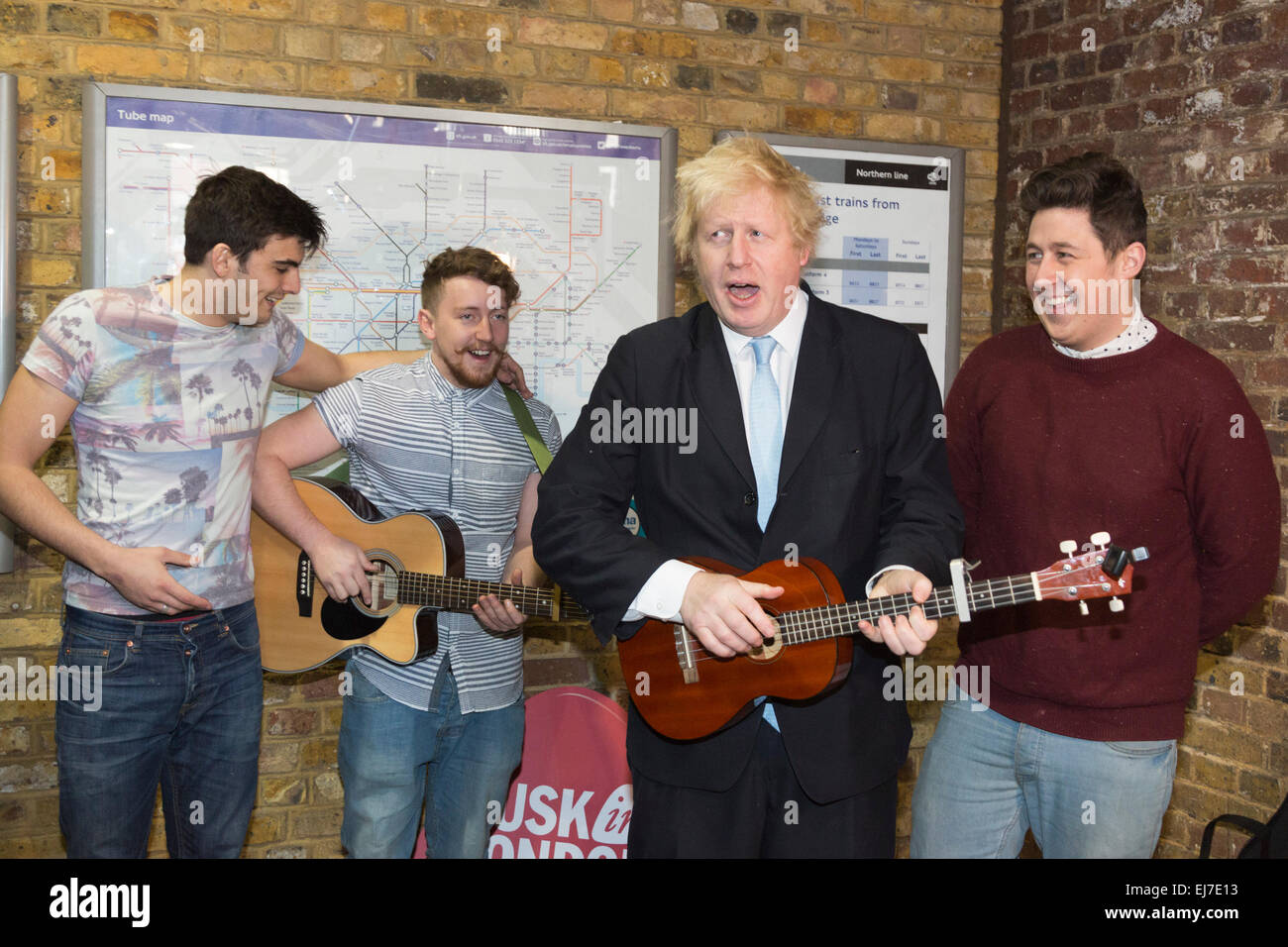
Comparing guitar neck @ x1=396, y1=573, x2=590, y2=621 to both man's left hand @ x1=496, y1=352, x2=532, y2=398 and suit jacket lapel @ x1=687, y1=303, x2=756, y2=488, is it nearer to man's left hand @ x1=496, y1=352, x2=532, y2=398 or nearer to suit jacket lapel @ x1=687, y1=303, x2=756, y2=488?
man's left hand @ x1=496, y1=352, x2=532, y2=398

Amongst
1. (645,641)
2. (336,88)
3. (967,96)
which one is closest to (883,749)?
(645,641)

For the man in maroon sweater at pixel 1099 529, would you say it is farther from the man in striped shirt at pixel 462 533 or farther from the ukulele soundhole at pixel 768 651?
the man in striped shirt at pixel 462 533

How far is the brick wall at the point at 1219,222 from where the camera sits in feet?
10.4

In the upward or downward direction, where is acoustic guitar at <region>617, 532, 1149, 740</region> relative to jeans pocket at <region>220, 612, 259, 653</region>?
upward

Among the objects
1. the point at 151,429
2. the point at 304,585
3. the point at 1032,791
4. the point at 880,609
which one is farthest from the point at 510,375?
the point at 1032,791

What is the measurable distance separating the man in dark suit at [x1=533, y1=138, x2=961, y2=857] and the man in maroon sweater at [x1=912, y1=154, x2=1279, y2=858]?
35 centimetres

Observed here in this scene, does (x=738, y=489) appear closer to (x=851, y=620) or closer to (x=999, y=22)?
(x=851, y=620)

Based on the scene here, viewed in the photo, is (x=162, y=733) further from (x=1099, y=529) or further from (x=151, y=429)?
(x=1099, y=529)

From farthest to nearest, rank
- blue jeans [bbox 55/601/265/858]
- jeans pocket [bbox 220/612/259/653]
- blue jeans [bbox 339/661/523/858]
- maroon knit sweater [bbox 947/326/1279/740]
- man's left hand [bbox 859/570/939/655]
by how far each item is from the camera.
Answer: blue jeans [bbox 339/661/523/858] → jeans pocket [bbox 220/612/259/653] → blue jeans [bbox 55/601/265/858] → maroon knit sweater [bbox 947/326/1279/740] → man's left hand [bbox 859/570/939/655]

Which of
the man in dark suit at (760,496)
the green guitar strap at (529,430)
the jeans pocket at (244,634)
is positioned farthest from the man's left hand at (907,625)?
the jeans pocket at (244,634)

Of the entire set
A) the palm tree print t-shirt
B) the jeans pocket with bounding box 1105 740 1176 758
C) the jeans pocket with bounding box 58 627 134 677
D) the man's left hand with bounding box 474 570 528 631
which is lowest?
the jeans pocket with bounding box 1105 740 1176 758

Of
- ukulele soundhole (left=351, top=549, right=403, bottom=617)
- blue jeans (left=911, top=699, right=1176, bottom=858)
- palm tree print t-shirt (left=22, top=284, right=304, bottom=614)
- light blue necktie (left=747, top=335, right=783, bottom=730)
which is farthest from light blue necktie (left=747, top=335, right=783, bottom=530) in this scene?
palm tree print t-shirt (left=22, top=284, right=304, bottom=614)

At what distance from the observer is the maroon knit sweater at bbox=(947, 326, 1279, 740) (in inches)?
92.4

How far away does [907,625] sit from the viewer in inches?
79.9
